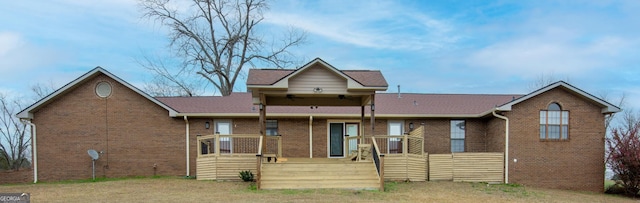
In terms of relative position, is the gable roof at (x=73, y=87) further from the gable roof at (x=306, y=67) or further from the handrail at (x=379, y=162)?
the handrail at (x=379, y=162)

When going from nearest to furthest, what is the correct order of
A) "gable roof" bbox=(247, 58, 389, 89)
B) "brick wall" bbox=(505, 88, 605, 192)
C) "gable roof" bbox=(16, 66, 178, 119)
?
1. "gable roof" bbox=(247, 58, 389, 89)
2. "gable roof" bbox=(16, 66, 178, 119)
3. "brick wall" bbox=(505, 88, 605, 192)

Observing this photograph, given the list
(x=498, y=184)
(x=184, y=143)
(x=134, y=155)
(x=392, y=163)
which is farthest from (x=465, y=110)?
(x=134, y=155)

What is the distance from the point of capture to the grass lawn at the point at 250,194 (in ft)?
32.8

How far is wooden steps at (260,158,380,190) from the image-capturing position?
1183 cm

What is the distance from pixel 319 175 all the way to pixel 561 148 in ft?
32.2

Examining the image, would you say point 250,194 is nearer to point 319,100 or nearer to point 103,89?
point 319,100

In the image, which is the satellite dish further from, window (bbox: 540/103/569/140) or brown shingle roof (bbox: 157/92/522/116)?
window (bbox: 540/103/569/140)

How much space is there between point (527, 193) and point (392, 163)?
13.9 feet

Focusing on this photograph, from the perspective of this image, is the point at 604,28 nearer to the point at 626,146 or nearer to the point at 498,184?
the point at 626,146

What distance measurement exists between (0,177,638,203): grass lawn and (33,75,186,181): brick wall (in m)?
2.88

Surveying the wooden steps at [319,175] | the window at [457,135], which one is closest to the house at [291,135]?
the window at [457,135]

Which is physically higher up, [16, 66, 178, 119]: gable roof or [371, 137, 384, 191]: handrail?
[16, 66, 178, 119]: gable roof

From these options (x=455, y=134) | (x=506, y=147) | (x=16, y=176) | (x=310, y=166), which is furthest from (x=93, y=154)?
(x=506, y=147)

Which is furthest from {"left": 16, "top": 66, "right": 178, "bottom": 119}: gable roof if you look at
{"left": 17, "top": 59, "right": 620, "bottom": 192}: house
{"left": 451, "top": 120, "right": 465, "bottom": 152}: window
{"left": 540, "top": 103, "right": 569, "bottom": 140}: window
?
{"left": 540, "top": 103, "right": 569, "bottom": 140}: window
